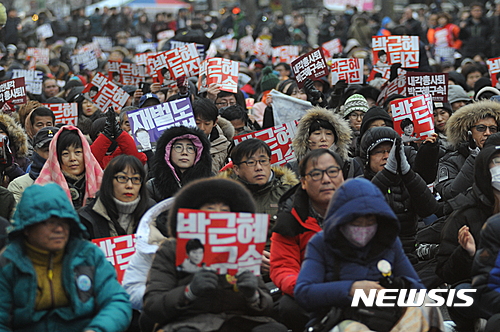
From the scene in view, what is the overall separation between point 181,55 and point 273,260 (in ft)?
19.5

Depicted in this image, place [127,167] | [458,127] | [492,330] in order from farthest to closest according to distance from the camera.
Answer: [458,127] < [127,167] < [492,330]

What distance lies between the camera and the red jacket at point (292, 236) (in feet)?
15.9

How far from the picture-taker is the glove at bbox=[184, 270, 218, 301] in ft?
12.6

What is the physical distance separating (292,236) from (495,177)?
4.45ft

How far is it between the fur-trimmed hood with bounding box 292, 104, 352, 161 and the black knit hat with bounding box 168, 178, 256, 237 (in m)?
2.46

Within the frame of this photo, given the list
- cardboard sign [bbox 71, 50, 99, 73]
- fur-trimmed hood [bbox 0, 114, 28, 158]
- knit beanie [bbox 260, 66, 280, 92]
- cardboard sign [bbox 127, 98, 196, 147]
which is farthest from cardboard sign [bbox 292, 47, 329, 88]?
cardboard sign [bbox 71, 50, 99, 73]

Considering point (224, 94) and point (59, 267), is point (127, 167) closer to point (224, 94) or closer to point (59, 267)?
point (59, 267)

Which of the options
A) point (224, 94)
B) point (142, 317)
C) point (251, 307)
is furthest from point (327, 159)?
point (224, 94)

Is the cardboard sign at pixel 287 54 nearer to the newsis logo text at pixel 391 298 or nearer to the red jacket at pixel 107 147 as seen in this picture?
the red jacket at pixel 107 147

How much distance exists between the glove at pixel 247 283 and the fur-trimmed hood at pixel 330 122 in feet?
9.10

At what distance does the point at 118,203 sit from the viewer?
5.35 meters

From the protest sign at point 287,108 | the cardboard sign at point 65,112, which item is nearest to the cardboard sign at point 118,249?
the protest sign at point 287,108

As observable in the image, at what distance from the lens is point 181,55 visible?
10383 millimetres

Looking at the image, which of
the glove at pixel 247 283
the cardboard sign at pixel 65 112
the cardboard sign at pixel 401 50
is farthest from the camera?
the cardboard sign at pixel 401 50
